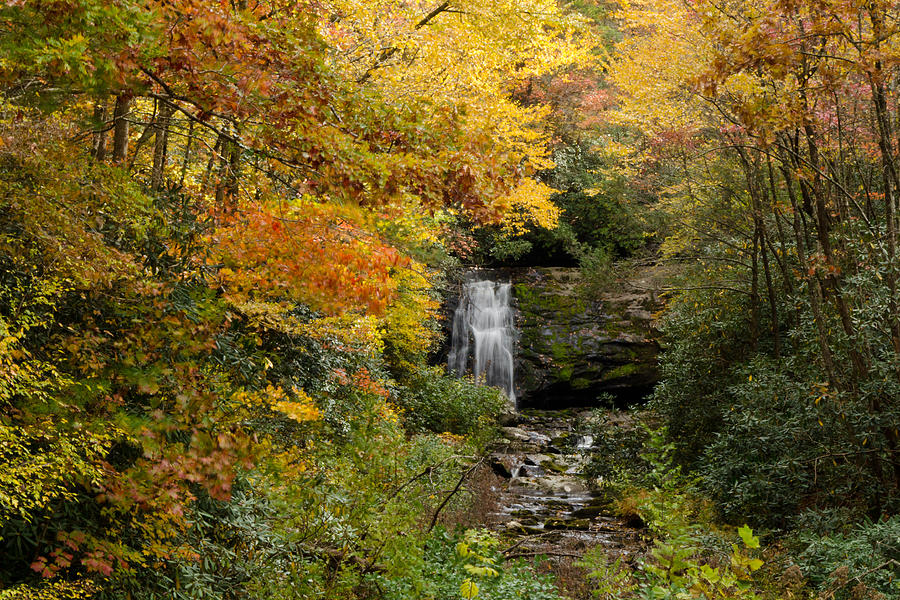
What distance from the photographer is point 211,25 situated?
12.4 ft

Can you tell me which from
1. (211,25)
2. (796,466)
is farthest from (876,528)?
(211,25)

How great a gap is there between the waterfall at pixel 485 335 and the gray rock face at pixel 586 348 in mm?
395

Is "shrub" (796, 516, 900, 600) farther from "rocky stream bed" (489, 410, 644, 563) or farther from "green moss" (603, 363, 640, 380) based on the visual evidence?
"green moss" (603, 363, 640, 380)

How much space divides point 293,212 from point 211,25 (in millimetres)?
2787

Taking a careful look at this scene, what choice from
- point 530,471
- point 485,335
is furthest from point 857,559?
point 485,335

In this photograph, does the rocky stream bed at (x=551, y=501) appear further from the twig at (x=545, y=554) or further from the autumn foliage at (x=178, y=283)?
the autumn foliage at (x=178, y=283)

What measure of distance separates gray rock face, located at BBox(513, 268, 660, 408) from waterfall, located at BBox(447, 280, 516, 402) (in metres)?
0.39

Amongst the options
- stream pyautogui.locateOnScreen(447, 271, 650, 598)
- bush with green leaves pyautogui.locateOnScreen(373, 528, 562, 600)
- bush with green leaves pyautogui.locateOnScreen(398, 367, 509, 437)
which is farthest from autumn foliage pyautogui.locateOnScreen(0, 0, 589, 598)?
bush with green leaves pyautogui.locateOnScreen(398, 367, 509, 437)

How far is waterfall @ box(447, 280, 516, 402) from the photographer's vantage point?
20.4 metres

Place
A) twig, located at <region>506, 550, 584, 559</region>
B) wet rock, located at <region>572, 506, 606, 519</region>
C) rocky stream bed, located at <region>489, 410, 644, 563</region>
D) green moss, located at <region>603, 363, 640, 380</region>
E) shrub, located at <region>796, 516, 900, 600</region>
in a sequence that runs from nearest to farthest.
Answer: shrub, located at <region>796, 516, 900, 600</region> < twig, located at <region>506, 550, 584, 559</region> < rocky stream bed, located at <region>489, 410, 644, 563</region> < wet rock, located at <region>572, 506, 606, 519</region> < green moss, located at <region>603, 363, 640, 380</region>

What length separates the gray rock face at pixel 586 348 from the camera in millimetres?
19828

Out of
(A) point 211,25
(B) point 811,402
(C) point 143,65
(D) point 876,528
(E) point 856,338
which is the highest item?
(A) point 211,25

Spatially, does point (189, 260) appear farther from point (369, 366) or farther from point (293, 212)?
point (369, 366)

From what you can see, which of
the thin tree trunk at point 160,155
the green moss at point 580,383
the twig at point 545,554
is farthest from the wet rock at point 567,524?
the green moss at point 580,383
